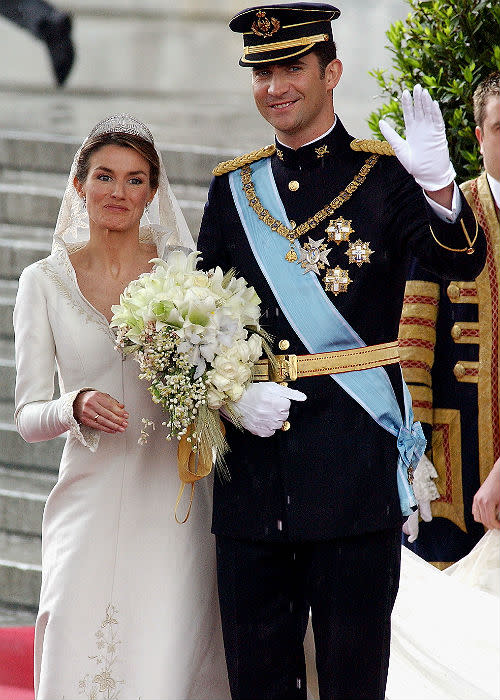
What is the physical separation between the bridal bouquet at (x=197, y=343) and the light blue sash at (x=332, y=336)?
77mm

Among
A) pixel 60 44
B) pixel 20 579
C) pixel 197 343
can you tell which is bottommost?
pixel 20 579

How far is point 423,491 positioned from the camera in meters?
3.28

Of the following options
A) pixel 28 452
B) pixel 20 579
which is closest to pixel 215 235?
pixel 20 579

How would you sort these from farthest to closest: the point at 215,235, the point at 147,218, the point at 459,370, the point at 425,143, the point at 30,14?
the point at 30,14 < the point at 459,370 < the point at 147,218 < the point at 215,235 < the point at 425,143

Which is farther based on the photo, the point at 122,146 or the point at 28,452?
the point at 28,452

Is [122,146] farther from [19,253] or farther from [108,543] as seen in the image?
[19,253]

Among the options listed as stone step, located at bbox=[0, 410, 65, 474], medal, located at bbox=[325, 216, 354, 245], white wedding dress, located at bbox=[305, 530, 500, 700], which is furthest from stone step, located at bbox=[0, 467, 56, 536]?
medal, located at bbox=[325, 216, 354, 245]

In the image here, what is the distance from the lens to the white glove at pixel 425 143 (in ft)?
7.43

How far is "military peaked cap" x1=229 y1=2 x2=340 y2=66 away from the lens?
8.11ft

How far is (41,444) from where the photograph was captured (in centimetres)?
531

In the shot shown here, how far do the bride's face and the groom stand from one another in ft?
1.34

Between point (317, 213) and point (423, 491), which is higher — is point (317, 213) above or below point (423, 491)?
above

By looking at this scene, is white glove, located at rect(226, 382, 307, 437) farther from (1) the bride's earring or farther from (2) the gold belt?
(1) the bride's earring

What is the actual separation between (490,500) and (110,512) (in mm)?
1024
